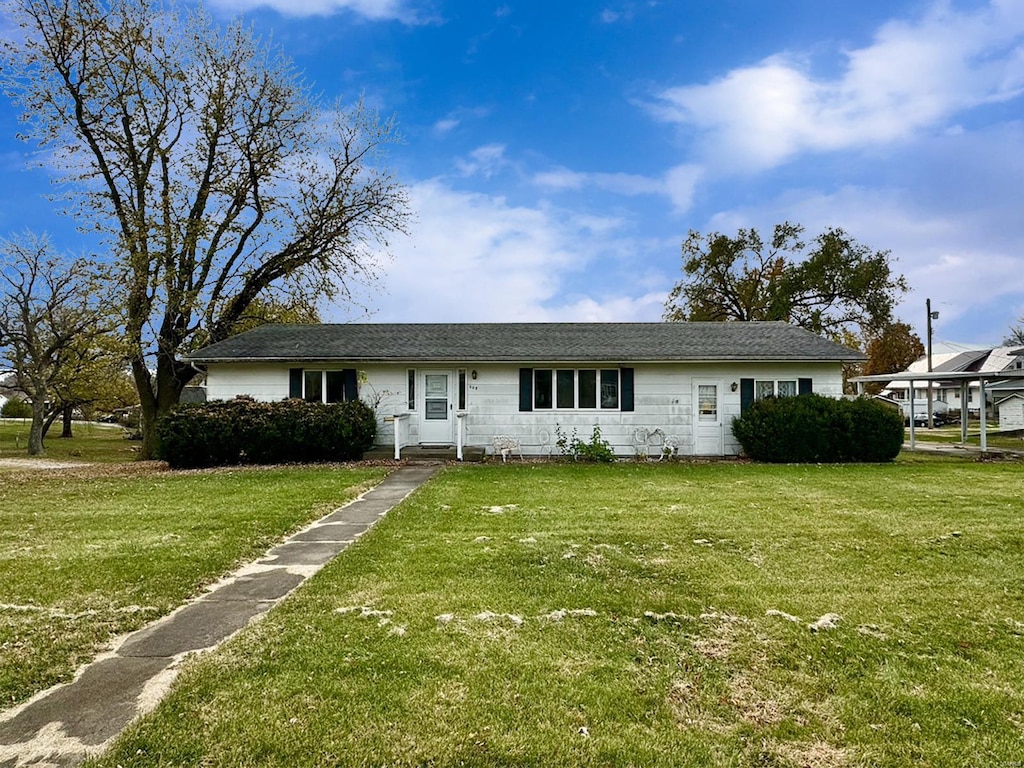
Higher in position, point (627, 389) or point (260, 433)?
point (627, 389)

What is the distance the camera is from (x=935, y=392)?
4047 cm

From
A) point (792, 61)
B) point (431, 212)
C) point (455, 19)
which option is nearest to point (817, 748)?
point (792, 61)

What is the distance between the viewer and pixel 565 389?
50.5ft

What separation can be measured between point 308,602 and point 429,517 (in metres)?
3.25

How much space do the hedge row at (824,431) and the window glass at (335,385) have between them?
10081 millimetres

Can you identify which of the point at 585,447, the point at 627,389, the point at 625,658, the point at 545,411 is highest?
the point at 627,389

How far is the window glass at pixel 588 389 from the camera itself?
50.4ft

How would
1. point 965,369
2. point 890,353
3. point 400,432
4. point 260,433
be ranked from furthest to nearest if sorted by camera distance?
point 890,353 < point 965,369 < point 400,432 < point 260,433

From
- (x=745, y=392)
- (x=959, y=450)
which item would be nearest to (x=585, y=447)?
(x=745, y=392)

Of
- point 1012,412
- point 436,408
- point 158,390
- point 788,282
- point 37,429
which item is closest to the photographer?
point 436,408

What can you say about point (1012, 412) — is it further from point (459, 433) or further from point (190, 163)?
point (190, 163)

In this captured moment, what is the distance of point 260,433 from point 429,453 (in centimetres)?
387

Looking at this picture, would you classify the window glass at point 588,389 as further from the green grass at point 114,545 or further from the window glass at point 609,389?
the green grass at point 114,545

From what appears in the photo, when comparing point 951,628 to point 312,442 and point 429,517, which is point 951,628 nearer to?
point 429,517
